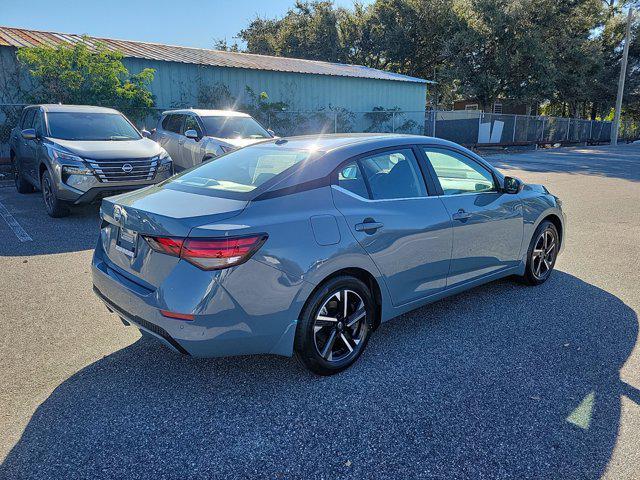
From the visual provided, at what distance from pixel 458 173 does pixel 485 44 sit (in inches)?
1160

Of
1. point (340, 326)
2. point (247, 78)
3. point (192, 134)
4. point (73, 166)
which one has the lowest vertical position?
point (340, 326)

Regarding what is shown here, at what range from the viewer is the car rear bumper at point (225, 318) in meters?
2.62

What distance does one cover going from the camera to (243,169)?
139 inches

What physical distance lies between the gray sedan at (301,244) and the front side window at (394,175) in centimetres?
1

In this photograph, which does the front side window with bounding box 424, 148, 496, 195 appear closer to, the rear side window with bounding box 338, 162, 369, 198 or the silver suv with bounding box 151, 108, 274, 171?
the rear side window with bounding box 338, 162, 369, 198

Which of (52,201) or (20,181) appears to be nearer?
(52,201)

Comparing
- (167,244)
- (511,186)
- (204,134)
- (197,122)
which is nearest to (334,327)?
(167,244)

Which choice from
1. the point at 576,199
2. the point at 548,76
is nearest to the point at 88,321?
the point at 576,199

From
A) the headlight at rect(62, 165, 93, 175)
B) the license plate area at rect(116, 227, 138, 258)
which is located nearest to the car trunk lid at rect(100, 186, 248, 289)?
the license plate area at rect(116, 227, 138, 258)

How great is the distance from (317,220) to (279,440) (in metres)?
1.29

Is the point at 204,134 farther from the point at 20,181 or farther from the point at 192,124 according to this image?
the point at 20,181

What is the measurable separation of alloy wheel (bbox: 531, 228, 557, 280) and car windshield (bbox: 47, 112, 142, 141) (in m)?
7.00

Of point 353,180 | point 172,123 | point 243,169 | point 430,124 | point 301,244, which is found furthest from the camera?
point 430,124

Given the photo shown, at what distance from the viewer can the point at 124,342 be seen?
3.60 metres
